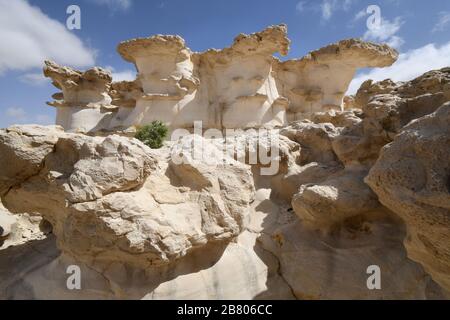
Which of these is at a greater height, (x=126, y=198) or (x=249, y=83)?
(x=249, y=83)

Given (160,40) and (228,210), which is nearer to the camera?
(228,210)

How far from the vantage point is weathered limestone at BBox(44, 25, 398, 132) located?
38.3 feet

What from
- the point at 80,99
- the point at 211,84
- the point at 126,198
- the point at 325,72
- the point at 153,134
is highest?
the point at 325,72

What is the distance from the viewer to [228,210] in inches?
98.0

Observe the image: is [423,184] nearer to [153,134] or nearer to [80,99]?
[153,134]

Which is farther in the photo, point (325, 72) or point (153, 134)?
point (325, 72)

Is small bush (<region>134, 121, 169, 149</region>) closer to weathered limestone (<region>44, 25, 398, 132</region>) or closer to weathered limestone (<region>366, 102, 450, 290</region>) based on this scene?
weathered limestone (<region>44, 25, 398, 132</region>)

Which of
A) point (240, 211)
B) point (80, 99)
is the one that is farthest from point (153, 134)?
point (240, 211)

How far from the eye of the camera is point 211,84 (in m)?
12.5

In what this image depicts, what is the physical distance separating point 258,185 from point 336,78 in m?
11.4

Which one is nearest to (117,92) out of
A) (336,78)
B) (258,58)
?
(258,58)

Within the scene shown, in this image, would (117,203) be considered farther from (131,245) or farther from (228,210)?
(228,210)

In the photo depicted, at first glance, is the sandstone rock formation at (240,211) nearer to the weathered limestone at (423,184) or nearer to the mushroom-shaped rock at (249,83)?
the weathered limestone at (423,184)
